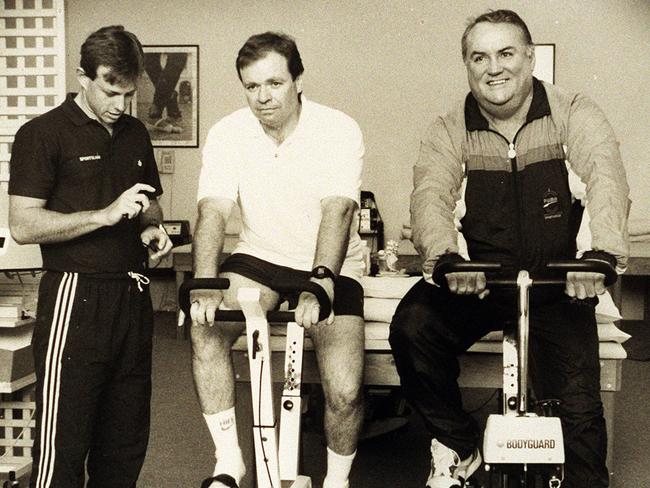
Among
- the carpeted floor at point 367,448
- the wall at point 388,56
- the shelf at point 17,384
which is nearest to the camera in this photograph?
the shelf at point 17,384

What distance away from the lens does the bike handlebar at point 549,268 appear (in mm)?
2023

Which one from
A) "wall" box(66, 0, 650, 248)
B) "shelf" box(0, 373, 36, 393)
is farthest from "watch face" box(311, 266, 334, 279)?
"wall" box(66, 0, 650, 248)

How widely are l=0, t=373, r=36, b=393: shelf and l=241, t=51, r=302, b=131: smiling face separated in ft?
4.11

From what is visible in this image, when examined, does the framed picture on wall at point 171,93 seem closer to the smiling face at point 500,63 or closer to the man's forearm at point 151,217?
the man's forearm at point 151,217

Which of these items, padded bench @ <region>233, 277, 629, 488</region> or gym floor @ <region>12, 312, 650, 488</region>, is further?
gym floor @ <region>12, 312, 650, 488</region>

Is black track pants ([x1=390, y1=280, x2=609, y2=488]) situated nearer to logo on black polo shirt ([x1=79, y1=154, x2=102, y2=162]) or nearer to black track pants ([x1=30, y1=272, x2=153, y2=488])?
black track pants ([x1=30, y1=272, x2=153, y2=488])

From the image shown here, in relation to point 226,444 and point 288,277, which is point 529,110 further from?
point 226,444

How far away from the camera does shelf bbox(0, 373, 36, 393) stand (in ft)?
9.39

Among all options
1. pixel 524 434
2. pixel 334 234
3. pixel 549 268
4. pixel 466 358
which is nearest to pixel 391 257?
pixel 466 358

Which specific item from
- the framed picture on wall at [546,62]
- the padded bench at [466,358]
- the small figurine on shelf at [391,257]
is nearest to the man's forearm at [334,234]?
the padded bench at [466,358]

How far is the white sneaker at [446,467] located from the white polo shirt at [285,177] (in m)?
0.62

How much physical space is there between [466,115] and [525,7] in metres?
4.72

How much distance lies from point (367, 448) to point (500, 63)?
5.82ft

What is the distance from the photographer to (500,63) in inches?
104
